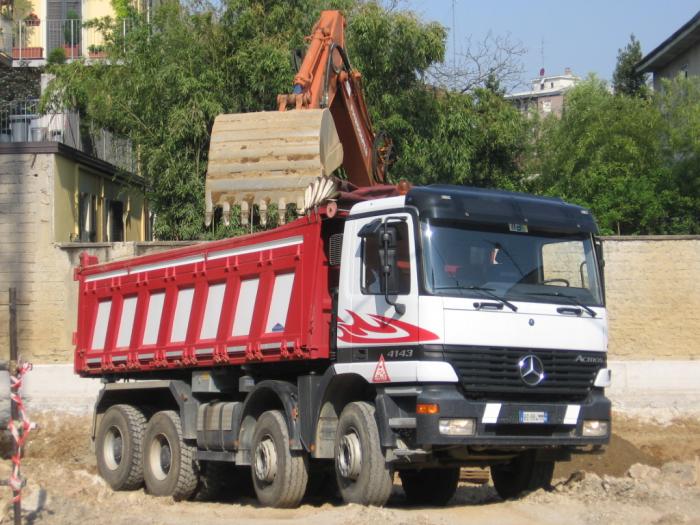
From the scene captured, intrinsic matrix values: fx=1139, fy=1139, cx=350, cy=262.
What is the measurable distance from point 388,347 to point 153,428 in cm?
541

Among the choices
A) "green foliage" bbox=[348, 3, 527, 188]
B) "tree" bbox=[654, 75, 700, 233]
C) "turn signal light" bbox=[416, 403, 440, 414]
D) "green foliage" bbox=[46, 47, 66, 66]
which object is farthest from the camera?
"green foliage" bbox=[46, 47, 66, 66]

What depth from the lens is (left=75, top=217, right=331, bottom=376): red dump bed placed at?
476 inches

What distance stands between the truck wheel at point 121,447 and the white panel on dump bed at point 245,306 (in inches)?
123

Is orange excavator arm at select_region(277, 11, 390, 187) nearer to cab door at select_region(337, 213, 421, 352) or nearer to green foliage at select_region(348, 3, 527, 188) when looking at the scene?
cab door at select_region(337, 213, 421, 352)

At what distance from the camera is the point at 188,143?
2498 cm

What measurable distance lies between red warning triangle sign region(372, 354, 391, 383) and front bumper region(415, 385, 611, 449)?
0.51 meters

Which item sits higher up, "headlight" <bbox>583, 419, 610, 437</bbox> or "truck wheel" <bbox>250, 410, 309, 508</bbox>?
"headlight" <bbox>583, 419, 610, 437</bbox>

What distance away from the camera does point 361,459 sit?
11.1 metres

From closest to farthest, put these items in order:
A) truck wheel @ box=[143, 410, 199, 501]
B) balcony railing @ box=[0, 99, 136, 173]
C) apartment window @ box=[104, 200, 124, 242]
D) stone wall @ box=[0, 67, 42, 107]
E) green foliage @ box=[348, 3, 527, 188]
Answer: truck wheel @ box=[143, 410, 199, 501]
green foliage @ box=[348, 3, 527, 188]
balcony railing @ box=[0, 99, 136, 173]
apartment window @ box=[104, 200, 124, 242]
stone wall @ box=[0, 67, 42, 107]

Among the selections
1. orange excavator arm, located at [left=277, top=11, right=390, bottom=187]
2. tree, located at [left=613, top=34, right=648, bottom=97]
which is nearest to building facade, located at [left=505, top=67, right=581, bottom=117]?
tree, located at [left=613, top=34, right=648, bottom=97]

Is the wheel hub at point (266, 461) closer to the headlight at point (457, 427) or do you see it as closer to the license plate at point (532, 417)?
the headlight at point (457, 427)

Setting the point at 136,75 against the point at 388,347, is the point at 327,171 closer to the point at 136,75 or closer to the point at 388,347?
the point at 388,347

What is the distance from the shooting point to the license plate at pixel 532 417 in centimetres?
1090

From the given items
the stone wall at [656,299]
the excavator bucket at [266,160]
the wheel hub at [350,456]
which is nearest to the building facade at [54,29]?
the stone wall at [656,299]
